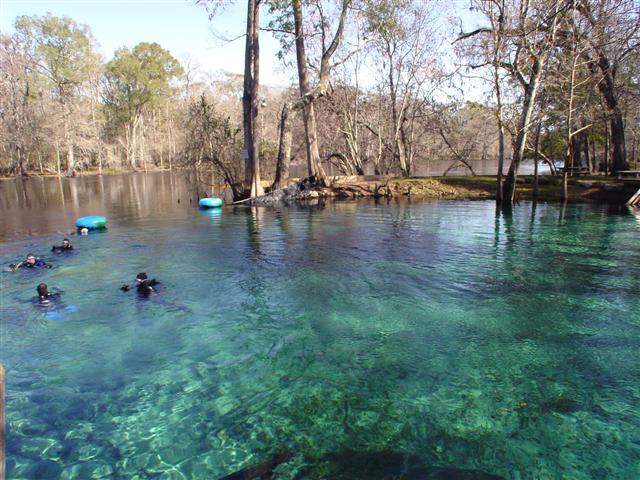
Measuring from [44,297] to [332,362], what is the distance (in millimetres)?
7206

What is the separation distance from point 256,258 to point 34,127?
55.5 meters

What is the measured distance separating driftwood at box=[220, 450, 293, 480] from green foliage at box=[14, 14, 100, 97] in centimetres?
6856

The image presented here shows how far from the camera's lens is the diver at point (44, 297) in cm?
965

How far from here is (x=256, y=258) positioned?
14102 mm

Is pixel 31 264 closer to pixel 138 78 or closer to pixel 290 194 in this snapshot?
pixel 290 194

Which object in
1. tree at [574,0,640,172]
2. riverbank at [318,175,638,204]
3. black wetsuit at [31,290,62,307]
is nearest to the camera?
black wetsuit at [31,290,62,307]

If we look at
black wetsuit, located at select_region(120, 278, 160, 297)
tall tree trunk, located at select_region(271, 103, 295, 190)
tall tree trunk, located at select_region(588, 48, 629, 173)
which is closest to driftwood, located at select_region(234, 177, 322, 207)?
tall tree trunk, located at select_region(271, 103, 295, 190)

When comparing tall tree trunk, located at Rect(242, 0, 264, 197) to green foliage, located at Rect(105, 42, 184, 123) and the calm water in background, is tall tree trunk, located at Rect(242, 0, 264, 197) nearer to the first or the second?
the calm water in background

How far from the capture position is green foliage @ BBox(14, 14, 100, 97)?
2244 inches

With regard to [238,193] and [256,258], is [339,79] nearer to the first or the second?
[238,193]

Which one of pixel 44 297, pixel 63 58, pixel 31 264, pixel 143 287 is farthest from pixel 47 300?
pixel 63 58

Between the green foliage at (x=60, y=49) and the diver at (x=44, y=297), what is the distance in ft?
200

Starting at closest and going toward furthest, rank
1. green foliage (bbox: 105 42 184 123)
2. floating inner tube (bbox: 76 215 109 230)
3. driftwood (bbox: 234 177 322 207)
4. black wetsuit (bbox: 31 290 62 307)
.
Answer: black wetsuit (bbox: 31 290 62 307)
floating inner tube (bbox: 76 215 109 230)
driftwood (bbox: 234 177 322 207)
green foliage (bbox: 105 42 184 123)

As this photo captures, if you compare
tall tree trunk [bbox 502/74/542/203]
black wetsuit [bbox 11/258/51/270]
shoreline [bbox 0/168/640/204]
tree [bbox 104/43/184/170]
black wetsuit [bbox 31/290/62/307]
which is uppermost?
tree [bbox 104/43/184/170]
